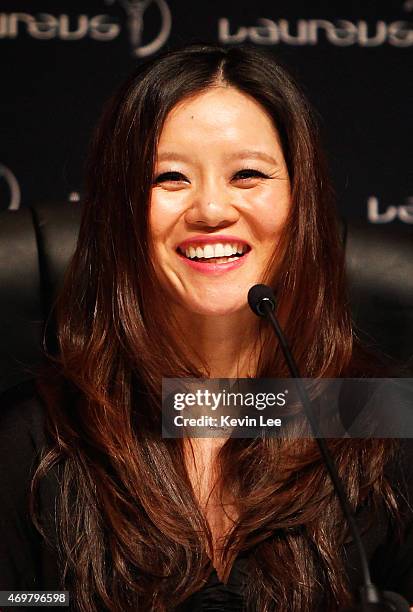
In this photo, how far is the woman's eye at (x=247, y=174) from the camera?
93cm

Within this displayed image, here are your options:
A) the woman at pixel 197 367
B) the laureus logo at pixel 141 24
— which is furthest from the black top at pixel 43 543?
the laureus logo at pixel 141 24

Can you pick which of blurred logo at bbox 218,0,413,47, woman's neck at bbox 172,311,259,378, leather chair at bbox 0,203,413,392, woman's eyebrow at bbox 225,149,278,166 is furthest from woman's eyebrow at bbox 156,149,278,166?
blurred logo at bbox 218,0,413,47

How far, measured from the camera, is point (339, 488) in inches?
28.9

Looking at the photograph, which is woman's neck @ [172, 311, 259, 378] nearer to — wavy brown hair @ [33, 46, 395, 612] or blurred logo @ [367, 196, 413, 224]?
wavy brown hair @ [33, 46, 395, 612]

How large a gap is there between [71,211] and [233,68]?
0.93 ft

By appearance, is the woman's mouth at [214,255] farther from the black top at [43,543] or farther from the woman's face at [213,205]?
the black top at [43,543]

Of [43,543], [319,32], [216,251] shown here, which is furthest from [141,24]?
[43,543]

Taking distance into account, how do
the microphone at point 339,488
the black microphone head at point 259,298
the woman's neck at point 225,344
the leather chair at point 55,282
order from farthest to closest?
the leather chair at point 55,282 < the woman's neck at point 225,344 < the black microphone head at point 259,298 < the microphone at point 339,488

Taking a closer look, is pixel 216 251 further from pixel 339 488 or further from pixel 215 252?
pixel 339 488

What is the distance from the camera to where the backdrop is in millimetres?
1249

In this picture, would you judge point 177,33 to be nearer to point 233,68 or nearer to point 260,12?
point 260,12

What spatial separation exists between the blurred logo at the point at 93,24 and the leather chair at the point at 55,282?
227 mm

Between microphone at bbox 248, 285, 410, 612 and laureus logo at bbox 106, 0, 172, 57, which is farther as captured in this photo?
laureus logo at bbox 106, 0, 172, 57

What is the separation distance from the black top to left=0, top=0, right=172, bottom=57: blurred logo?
49cm
